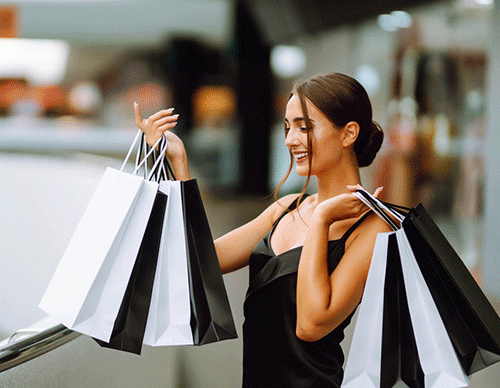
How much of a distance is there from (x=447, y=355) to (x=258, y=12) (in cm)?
853

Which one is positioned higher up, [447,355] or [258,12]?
[258,12]

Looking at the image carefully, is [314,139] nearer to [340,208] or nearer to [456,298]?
[340,208]

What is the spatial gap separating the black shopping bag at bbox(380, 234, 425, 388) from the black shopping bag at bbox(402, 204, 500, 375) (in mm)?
45

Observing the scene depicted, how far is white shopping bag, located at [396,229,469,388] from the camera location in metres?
0.99

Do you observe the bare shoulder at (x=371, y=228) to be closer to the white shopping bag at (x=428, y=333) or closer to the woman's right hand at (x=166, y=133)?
the white shopping bag at (x=428, y=333)

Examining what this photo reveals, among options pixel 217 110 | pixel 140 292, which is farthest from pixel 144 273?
pixel 217 110

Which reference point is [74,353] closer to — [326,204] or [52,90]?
[326,204]

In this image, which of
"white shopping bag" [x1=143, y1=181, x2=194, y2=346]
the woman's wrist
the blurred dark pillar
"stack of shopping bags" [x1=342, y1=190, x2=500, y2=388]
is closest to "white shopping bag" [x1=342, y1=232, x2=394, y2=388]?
"stack of shopping bags" [x1=342, y1=190, x2=500, y2=388]

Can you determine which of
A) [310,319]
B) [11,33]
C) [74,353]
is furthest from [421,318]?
[11,33]

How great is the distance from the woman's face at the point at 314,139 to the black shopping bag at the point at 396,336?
0.21 m

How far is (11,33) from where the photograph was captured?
230cm

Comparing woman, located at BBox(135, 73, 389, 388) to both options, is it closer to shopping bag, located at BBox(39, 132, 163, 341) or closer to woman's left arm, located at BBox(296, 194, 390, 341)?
woman's left arm, located at BBox(296, 194, 390, 341)

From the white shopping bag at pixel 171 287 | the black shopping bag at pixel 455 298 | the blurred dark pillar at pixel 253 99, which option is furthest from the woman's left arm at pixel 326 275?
the blurred dark pillar at pixel 253 99

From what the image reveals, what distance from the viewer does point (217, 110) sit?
9.73m
